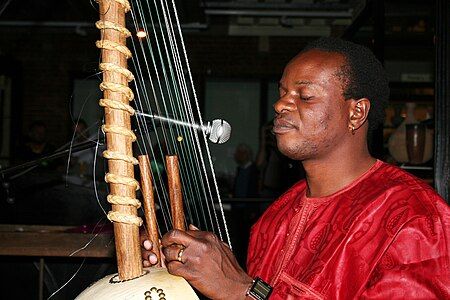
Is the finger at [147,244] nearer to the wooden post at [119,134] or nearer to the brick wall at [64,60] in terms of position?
the wooden post at [119,134]

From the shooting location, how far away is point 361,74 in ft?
5.10

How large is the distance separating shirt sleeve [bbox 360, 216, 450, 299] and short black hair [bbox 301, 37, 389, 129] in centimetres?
38

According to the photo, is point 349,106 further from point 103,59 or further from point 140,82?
point 103,59

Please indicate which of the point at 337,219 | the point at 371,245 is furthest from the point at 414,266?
the point at 337,219

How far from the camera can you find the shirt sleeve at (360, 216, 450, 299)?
128 cm

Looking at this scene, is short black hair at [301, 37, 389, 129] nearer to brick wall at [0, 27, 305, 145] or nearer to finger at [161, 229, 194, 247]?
finger at [161, 229, 194, 247]

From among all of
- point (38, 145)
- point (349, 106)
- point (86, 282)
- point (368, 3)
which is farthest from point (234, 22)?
point (349, 106)

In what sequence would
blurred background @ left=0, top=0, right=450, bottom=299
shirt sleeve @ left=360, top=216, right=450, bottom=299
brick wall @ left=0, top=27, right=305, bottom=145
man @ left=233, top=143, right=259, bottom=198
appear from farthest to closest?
brick wall @ left=0, top=27, right=305, bottom=145 → blurred background @ left=0, top=0, right=450, bottom=299 → man @ left=233, top=143, right=259, bottom=198 → shirt sleeve @ left=360, top=216, right=450, bottom=299

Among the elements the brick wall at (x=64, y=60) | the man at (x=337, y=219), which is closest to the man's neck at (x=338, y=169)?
the man at (x=337, y=219)

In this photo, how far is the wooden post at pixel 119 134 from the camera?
100 cm

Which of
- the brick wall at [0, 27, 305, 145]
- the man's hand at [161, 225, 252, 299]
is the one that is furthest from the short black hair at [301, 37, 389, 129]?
the brick wall at [0, 27, 305, 145]

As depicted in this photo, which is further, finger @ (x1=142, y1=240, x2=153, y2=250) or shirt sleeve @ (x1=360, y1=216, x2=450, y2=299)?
shirt sleeve @ (x1=360, y1=216, x2=450, y2=299)

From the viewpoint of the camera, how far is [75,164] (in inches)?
225

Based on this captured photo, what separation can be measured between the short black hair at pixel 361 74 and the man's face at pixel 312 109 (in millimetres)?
22
